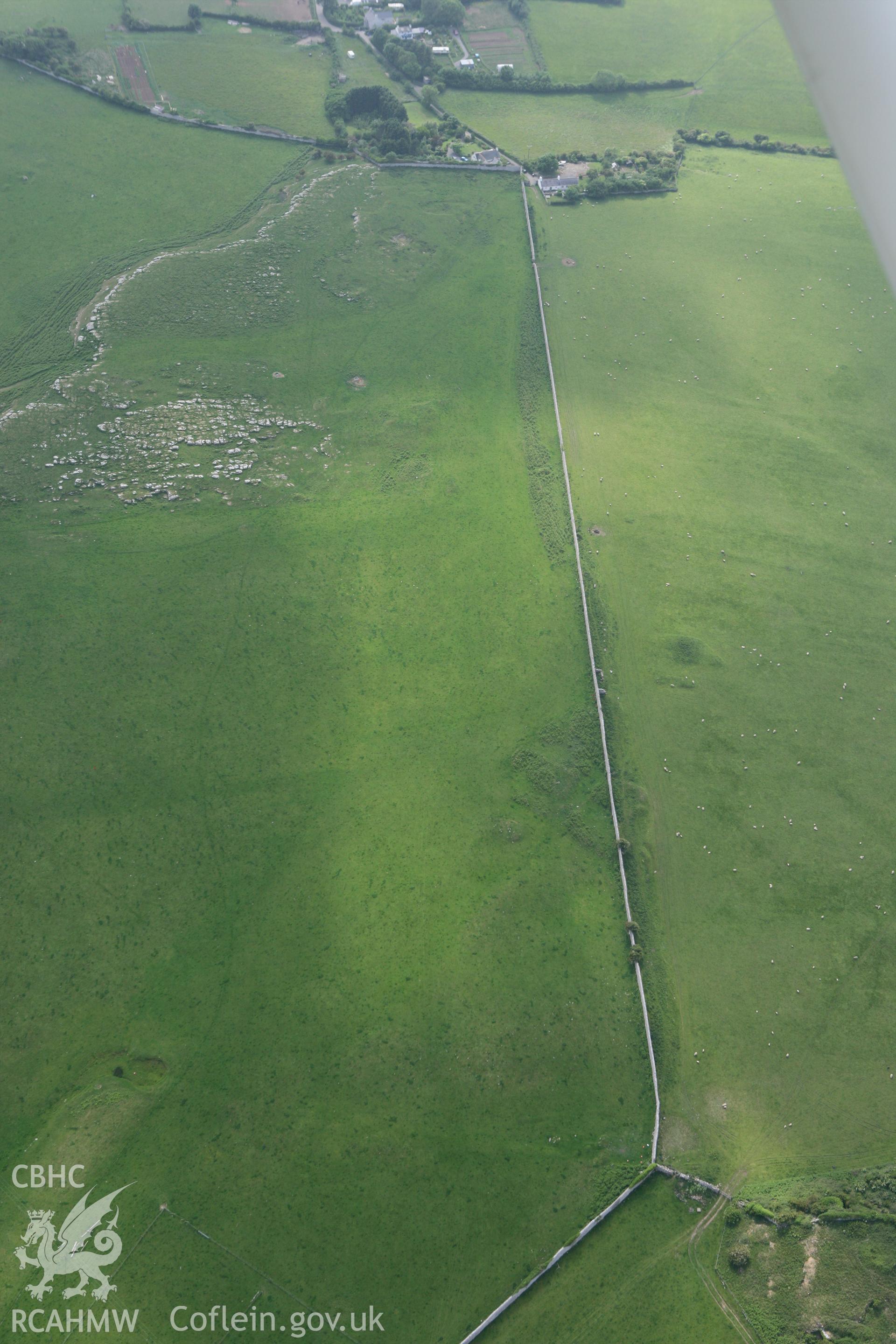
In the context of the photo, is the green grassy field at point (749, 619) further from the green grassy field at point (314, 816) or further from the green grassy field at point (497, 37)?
the green grassy field at point (497, 37)

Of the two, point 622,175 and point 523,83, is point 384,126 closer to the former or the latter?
point 523,83

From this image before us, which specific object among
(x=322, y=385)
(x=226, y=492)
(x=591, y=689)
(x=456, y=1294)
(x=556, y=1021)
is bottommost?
(x=456, y=1294)

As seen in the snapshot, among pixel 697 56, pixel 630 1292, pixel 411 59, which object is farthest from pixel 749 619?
pixel 697 56

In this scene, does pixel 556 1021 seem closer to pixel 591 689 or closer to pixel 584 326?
pixel 591 689

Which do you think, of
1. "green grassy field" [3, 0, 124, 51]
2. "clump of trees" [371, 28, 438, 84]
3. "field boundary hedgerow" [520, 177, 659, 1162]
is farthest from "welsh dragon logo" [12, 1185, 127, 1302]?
"green grassy field" [3, 0, 124, 51]

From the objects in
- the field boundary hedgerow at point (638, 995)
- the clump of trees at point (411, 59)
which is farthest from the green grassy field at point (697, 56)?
the field boundary hedgerow at point (638, 995)

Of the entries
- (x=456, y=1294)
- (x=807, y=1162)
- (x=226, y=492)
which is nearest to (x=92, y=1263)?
(x=456, y=1294)
